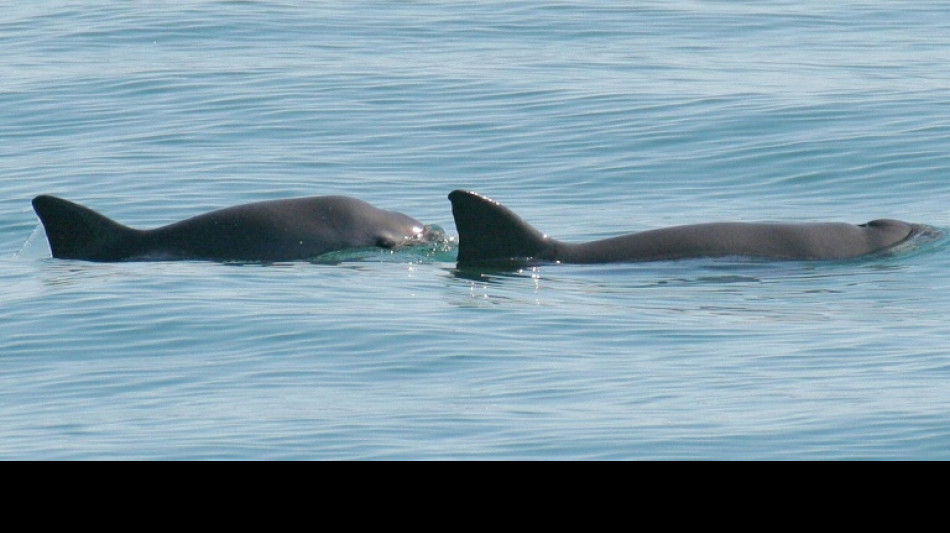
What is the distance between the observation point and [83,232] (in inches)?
538

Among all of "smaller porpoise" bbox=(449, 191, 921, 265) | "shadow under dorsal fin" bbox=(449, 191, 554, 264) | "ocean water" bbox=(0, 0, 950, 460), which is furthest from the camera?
"smaller porpoise" bbox=(449, 191, 921, 265)

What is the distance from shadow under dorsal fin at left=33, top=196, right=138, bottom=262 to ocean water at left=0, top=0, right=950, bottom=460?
35 centimetres

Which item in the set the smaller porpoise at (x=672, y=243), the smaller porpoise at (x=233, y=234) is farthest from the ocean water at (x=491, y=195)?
the smaller porpoise at (x=233, y=234)

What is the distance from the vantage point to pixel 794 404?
25.4 ft

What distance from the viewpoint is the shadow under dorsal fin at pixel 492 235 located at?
12.3 m

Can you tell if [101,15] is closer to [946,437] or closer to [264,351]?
[264,351]

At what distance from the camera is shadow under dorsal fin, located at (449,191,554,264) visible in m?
12.3

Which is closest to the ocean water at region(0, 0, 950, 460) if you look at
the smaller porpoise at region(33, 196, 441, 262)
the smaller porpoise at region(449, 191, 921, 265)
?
the smaller porpoise at region(449, 191, 921, 265)

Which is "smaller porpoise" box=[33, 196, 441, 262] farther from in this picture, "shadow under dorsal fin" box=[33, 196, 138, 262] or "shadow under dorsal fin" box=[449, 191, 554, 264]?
"shadow under dorsal fin" box=[449, 191, 554, 264]

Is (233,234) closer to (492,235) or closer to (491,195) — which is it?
(492,235)

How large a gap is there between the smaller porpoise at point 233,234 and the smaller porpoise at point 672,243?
1.33 metres

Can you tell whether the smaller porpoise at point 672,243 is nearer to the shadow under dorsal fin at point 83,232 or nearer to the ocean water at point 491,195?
the ocean water at point 491,195
